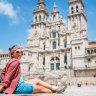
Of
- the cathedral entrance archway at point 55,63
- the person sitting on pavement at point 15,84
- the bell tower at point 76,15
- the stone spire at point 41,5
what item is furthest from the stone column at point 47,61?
the person sitting on pavement at point 15,84

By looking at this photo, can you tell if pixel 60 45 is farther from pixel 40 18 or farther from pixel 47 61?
pixel 40 18

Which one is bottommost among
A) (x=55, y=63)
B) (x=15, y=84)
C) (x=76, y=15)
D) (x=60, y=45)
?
(x=15, y=84)

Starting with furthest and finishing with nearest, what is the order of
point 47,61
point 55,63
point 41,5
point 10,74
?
1. point 41,5
2. point 47,61
3. point 55,63
4. point 10,74

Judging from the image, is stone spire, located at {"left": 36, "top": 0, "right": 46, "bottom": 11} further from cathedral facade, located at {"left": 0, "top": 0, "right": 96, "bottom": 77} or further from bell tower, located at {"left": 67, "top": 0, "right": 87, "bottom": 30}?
bell tower, located at {"left": 67, "top": 0, "right": 87, "bottom": 30}

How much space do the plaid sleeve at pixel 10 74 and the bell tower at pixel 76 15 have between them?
4626cm

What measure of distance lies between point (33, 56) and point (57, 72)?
44.8 ft

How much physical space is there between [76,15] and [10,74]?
4862 centimetres

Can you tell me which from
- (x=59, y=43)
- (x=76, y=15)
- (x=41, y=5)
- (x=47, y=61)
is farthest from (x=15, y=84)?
(x=41, y=5)

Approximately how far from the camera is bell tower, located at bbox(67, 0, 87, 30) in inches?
1940

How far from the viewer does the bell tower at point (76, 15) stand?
49281 mm

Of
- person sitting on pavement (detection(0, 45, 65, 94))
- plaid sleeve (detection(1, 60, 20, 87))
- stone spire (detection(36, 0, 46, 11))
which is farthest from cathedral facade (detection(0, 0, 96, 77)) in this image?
plaid sleeve (detection(1, 60, 20, 87))

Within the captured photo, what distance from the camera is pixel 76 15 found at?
1982 inches

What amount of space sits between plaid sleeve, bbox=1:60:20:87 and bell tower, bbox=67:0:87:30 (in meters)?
46.3

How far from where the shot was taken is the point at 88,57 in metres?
41.2
